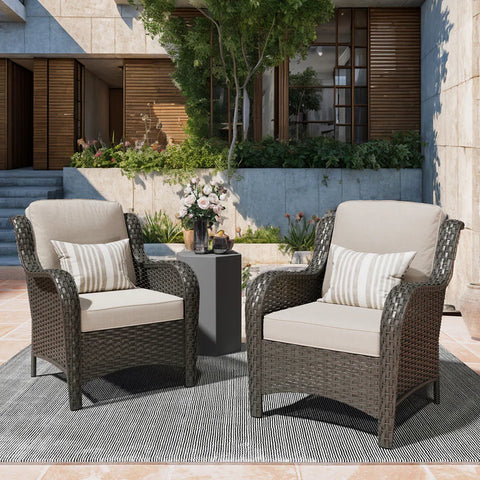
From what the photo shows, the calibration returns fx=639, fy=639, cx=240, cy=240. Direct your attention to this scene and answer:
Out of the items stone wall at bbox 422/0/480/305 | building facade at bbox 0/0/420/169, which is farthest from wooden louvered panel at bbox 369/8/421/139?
stone wall at bbox 422/0/480/305

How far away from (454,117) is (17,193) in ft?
22.2

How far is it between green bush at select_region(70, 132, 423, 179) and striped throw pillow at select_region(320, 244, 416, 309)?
5652 millimetres

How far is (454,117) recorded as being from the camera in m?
7.01

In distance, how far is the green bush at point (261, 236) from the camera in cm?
886

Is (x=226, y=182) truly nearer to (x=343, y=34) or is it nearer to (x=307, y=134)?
(x=307, y=134)

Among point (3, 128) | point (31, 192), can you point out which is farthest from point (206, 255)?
point (3, 128)

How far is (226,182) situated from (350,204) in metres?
5.57

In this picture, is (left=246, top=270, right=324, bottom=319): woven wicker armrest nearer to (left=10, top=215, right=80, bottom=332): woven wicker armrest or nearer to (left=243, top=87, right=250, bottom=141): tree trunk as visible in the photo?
(left=10, top=215, right=80, bottom=332): woven wicker armrest

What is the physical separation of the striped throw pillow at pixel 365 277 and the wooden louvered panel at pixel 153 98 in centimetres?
852

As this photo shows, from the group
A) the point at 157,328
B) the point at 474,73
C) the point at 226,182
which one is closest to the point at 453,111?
the point at 474,73

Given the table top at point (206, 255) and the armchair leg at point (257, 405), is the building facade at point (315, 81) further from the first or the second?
the armchair leg at point (257, 405)

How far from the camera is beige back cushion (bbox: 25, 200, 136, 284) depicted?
12.5 feet

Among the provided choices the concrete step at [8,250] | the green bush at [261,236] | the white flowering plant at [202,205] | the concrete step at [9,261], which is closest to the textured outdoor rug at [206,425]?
the white flowering plant at [202,205]

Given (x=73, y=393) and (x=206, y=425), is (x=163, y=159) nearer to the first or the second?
(x=73, y=393)
